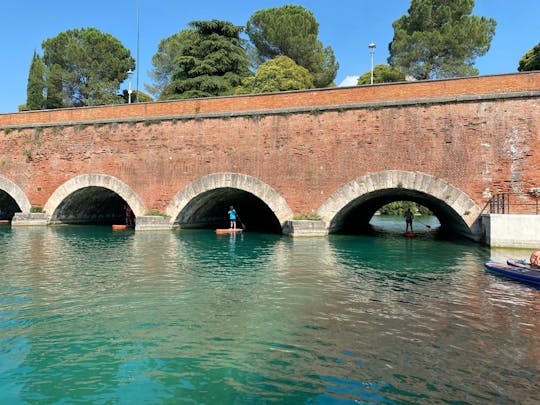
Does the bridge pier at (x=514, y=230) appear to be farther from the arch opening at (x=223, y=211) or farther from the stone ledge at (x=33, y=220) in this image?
the stone ledge at (x=33, y=220)

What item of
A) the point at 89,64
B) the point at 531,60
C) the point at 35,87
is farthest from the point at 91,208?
the point at 531,60

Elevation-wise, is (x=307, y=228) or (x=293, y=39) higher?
(x=293, y=39)

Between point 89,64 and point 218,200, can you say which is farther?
point 89,64

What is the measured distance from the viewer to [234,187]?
17359 millimetres

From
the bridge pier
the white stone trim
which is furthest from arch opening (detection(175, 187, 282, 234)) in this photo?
the bridge pier

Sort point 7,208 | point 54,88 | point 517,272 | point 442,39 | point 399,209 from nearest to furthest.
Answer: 1. point 517,272
2. point 7,208
3. point 442,39
4. point 54,88
5. point 399,209

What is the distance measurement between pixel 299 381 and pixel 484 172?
12.5 m

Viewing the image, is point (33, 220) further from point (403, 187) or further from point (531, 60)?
point (531, 60)

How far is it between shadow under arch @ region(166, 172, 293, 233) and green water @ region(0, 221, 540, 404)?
618 cm

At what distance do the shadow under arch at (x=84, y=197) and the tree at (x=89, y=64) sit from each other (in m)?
18.7

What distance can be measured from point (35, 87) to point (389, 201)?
34530mm

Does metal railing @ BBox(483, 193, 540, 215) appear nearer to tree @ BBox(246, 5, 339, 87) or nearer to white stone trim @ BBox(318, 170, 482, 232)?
white stone trim @ BBox(318, 170, 482, 232)

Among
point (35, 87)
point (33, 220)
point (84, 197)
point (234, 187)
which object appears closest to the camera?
point (234, 187)

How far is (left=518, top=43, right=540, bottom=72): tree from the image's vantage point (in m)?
28.2
